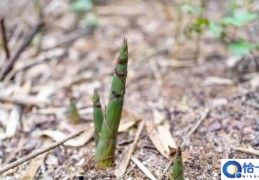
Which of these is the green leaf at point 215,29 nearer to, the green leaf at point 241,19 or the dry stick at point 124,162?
the green leaf at point 241,19

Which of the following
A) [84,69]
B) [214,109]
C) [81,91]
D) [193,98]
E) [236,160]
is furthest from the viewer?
[84,69]

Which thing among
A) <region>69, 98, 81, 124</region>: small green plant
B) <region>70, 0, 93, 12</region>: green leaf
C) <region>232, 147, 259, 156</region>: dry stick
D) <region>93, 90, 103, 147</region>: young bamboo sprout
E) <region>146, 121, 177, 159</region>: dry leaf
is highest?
<region>70, 0, 93, 12</region>: green leaf

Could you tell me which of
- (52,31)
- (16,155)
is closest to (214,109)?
(16,155)

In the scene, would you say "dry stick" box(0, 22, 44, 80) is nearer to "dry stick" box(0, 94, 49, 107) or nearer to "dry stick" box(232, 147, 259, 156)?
"dry stick" box(0, 94, 49, 107)

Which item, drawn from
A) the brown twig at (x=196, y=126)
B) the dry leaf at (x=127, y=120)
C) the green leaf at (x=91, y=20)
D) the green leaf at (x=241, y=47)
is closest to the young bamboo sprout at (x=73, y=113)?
the dry leaf at (x=127, y=120)

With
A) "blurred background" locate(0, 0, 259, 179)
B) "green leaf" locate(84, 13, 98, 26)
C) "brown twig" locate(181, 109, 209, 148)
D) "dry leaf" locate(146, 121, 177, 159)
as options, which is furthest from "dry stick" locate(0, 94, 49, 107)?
"green leaf" locate(84, 13, 98, 26)

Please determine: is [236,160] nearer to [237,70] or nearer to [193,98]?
[193,98]

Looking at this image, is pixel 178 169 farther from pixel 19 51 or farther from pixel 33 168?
pixel 19 51
